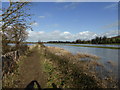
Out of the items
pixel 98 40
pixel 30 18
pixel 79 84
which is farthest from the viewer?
pixel 98 40

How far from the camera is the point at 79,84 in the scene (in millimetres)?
5098

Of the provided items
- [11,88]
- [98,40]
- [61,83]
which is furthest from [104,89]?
[98,40]

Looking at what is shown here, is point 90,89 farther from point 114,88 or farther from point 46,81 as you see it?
point 46,81

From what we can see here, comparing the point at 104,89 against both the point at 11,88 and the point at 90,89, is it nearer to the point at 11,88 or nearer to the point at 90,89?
the point at 90,89

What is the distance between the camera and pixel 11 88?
15.7ft

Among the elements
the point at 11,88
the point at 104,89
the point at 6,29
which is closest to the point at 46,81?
the point at 11,88

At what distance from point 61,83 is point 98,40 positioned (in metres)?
115

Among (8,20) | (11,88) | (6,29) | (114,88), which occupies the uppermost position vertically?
(8,20)

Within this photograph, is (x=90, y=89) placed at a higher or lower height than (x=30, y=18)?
lower

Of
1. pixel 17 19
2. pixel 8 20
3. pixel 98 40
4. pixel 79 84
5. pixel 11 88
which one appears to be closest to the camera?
pixel 11 88

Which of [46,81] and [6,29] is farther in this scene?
[6,29]

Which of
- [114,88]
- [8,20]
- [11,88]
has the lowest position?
[114,88]

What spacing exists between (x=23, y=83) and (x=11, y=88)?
669 millimetres

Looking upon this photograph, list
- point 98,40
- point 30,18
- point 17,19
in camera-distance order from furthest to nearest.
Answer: point 98,40 < point 30,18 < point 17,19
